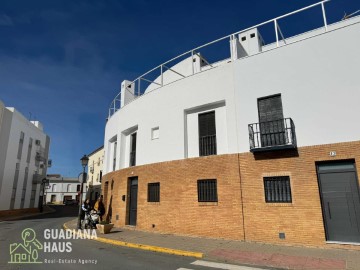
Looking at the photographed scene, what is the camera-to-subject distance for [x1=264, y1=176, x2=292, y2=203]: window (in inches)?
402

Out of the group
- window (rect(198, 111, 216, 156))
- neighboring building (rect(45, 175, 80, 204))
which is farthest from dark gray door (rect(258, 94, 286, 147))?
neighboring building (rect(45, 175, 80, 204))

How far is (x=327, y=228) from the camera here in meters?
9.45

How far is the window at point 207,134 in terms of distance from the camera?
13145 millimetres

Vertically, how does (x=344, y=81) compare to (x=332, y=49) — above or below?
below

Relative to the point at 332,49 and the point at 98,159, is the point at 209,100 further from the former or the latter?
the point at 98,159

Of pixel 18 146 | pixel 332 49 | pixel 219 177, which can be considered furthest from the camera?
pixel 18 146

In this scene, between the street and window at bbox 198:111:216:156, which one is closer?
the street

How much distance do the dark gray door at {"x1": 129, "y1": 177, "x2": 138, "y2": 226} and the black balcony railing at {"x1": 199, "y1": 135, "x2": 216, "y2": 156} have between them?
5.05m

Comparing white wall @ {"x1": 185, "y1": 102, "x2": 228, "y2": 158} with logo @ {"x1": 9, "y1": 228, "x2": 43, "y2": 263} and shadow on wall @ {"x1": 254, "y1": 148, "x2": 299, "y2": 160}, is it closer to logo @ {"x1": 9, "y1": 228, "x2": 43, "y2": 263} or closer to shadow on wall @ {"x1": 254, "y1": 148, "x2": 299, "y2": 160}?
shadow on wall @ {"x1": 254, "y1": 148, "x2": 299, "y2": 160}

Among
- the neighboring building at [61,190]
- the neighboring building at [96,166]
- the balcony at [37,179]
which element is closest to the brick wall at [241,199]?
the balcony at [37,179]

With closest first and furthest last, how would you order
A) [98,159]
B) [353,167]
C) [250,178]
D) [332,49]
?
1. [353,167]
2. [332,49]
3. [250,178]
4. [98,159]

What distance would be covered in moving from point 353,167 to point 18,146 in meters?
33.9

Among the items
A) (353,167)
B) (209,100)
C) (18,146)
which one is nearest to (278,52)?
(209,100)

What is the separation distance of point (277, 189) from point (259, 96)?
13.4 ft
